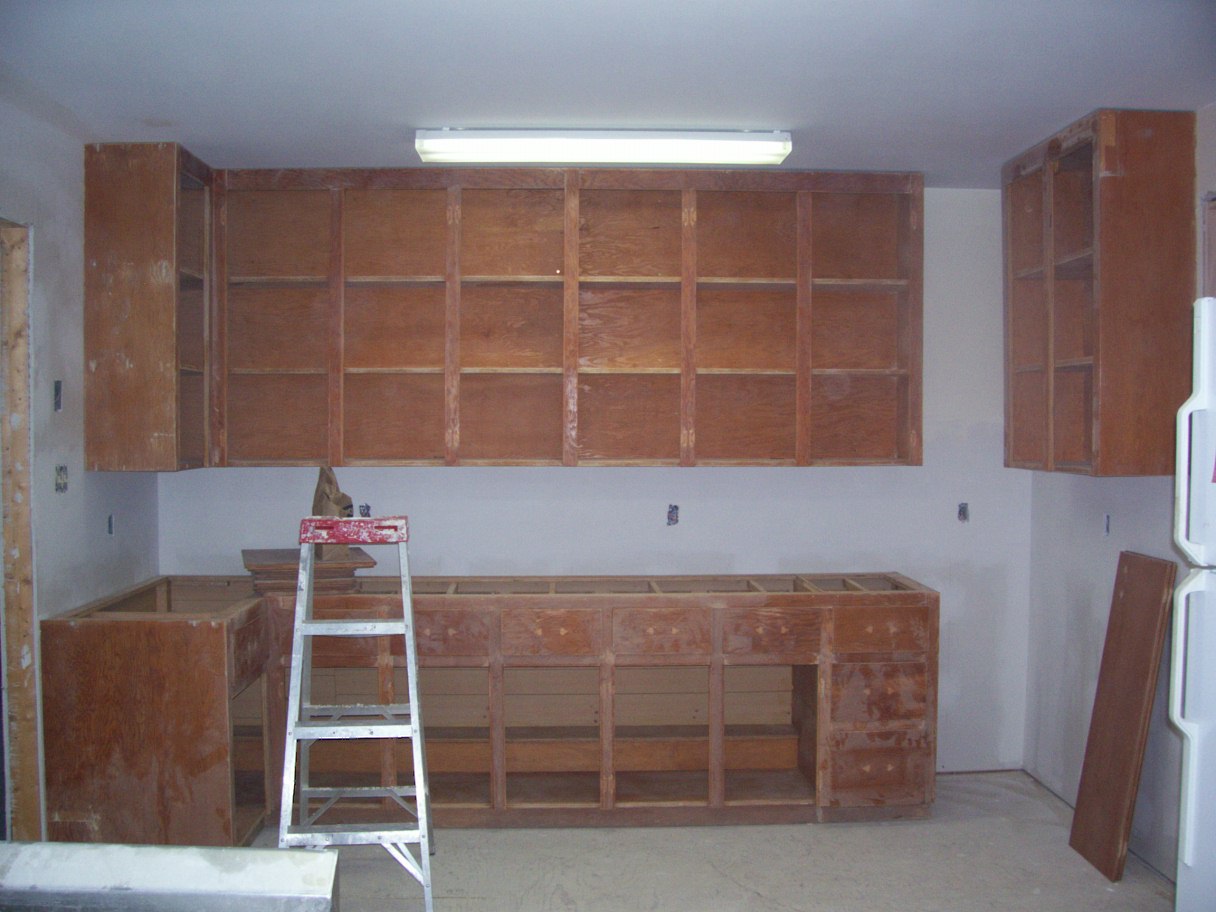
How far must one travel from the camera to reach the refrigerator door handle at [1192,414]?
2811 mm

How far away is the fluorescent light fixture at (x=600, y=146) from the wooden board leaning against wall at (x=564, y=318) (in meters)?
0.42

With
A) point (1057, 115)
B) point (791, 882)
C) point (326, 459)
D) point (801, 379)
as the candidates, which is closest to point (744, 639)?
point (791, 882)

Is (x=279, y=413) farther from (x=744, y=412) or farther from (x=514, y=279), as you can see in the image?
(x=744, y=412)

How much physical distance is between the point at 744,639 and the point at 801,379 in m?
1.20

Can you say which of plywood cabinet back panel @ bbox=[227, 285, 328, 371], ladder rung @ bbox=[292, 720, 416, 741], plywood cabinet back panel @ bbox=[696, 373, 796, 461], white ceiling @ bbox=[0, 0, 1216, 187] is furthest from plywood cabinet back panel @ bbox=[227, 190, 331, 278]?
ladder rung @ bbox=[292, 720, 416, 741]

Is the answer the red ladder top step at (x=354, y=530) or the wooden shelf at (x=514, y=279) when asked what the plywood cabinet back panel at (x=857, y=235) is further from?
the red ladder top step at (x=354, y=530)

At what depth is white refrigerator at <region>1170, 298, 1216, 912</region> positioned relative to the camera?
2855mm

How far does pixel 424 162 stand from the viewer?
4016mm

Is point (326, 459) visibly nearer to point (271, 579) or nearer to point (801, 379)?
point (271, 579)

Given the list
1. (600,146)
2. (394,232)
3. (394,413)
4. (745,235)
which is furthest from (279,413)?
(745,235)

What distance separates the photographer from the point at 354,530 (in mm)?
3105

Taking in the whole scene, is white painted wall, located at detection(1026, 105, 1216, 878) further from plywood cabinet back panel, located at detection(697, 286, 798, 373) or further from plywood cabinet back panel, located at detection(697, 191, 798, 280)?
plywood cabinet back panel, located at detection(697, 191, 798, 280)

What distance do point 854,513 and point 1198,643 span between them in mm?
1779

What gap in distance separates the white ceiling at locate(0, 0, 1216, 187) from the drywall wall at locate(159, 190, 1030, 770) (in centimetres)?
107
